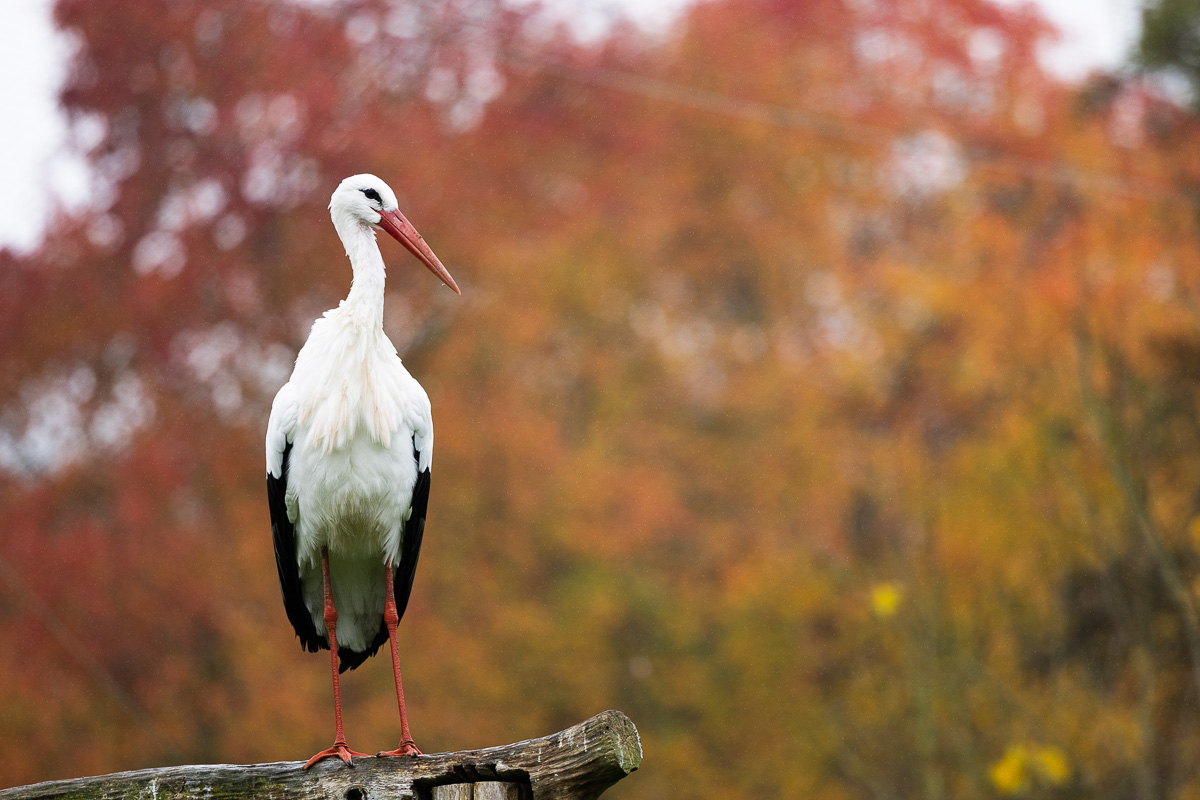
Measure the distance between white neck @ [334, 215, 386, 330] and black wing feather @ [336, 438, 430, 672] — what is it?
0.41m

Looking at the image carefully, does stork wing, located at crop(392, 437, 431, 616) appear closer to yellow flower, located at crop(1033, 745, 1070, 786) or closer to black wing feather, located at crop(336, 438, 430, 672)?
black wing feather, located at crop(336, 438, 430, 672)

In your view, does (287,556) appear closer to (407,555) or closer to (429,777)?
(407,555)

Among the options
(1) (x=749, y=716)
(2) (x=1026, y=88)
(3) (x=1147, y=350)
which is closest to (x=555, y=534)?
(1) (x=749, y=716)

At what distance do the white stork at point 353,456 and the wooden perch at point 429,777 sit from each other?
0.53m

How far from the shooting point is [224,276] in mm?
9648

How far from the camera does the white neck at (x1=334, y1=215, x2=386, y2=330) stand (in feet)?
11.6

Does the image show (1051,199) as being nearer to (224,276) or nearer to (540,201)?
(540,201)

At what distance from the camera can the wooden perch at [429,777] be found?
2477 mm

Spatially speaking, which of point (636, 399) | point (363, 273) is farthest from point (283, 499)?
point (636, 399)

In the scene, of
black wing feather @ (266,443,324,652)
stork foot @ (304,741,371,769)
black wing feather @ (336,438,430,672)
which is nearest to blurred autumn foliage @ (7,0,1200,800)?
black wing feather @ (336,438,430,672)

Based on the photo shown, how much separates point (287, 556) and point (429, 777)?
1295mm

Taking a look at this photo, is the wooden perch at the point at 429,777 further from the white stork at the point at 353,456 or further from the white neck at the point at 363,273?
the white neck at the point at 363,273

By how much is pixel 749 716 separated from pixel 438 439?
324 centimetres

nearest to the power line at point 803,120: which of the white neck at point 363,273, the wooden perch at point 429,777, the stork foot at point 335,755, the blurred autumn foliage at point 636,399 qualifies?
the blurred autumn foliage at point 636,399
